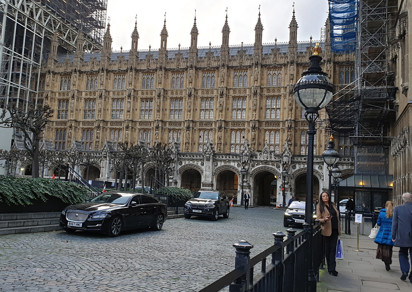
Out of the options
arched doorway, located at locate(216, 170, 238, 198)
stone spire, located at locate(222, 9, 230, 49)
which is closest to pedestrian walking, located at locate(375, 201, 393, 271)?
arched doorway, located at locate(216, 170, 238, 198)

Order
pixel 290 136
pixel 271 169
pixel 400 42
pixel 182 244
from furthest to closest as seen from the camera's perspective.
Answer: pixel 290 136, pixel 271 169, pixel 400 42, pixel 182 244

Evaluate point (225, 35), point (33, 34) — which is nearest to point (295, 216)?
point (225, 35)

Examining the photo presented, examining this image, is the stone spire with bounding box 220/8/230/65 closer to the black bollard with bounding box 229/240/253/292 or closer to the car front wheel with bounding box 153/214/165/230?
the car front wheel with bounding box 153/214/165/230

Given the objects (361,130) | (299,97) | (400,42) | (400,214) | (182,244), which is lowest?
(182,244)

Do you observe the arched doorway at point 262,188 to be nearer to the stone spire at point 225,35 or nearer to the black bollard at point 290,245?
the stone spire at point 225,35

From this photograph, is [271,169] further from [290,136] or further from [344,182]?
[344,182]

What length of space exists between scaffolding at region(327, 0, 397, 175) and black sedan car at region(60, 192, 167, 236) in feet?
54.1

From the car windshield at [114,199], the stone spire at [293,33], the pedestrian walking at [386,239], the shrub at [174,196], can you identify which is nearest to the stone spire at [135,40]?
the stone spire at [293,33]

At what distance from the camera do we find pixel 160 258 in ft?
28.7

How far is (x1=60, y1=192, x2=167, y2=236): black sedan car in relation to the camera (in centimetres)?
1141

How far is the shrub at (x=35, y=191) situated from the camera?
12.0 m

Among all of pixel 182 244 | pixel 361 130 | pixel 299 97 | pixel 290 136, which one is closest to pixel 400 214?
pixel 299 97

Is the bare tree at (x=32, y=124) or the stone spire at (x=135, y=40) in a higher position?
the stone spire at (x=135, y=40)

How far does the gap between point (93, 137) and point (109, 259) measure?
4074 cm
